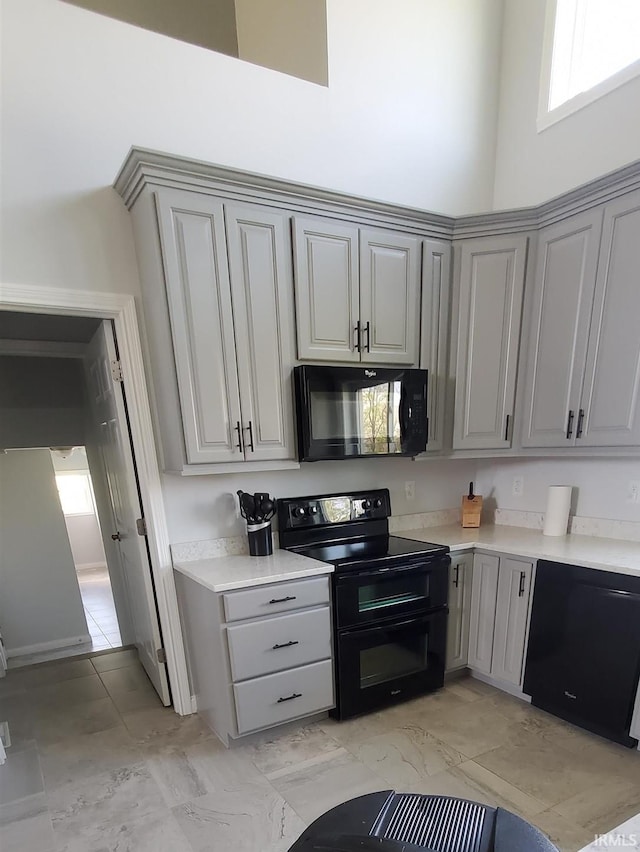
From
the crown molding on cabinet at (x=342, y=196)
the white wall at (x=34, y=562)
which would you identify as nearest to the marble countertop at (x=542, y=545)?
the crown molding on cabinet at (x=342, y=196)

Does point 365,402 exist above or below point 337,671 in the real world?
above

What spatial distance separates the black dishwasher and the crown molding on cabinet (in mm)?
1768

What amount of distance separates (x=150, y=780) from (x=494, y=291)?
114 inches

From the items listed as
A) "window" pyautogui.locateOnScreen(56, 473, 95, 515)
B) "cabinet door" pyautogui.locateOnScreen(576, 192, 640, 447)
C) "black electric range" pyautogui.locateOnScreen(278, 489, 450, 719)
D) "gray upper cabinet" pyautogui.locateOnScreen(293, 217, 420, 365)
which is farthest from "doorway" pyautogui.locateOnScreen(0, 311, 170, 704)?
"cabinet door" pyautogui.locateOnScreen(576, 192, 640, 447)

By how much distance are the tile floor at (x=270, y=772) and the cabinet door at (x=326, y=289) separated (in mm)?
1845

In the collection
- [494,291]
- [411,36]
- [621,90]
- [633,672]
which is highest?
[411,36]

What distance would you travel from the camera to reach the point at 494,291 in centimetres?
247

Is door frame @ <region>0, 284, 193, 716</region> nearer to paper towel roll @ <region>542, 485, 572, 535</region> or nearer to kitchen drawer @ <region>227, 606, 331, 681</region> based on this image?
kitchen drawer @ <region>227, 606, 331, 681</region>

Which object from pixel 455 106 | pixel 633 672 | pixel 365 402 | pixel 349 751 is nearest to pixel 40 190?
pixel 365 402

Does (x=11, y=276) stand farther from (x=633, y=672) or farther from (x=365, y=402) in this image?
(x=633, y=672)

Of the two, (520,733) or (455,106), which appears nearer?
(520,733)

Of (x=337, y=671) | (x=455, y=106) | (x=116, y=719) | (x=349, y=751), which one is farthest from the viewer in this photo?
(x=455, y=106)

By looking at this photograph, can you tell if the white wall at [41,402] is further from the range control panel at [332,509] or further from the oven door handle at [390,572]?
the oven door handle at [390,572]

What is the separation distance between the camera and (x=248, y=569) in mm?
2086
